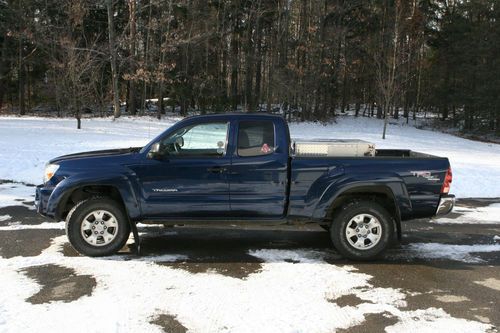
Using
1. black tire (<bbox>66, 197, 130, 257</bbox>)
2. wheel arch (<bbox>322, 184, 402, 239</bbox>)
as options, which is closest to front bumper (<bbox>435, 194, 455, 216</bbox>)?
wheel arch (<bbox>322, 184, 402, 239</bbox>)

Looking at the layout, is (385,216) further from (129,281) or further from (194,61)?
(194,61)

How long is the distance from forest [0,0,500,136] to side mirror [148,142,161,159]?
24.4 meters

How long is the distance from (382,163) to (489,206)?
5.51m

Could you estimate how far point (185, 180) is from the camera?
5.74 meters

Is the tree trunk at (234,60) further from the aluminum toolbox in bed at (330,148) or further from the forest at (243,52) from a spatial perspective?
the aluminum toolbox in bed at (330,148)

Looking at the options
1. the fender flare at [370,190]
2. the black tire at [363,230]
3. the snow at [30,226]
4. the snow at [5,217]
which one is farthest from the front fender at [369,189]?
the snow at [5,217]

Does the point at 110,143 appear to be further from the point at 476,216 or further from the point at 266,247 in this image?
the point at 476,216

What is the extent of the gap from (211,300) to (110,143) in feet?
47.7

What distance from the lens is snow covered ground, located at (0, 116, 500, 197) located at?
40.3ft

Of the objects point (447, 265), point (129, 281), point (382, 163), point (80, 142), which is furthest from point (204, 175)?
point (80, 142)

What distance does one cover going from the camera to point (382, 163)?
5750mm

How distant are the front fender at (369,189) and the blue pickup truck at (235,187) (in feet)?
0.04

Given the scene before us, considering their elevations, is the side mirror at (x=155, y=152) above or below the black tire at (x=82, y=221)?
above

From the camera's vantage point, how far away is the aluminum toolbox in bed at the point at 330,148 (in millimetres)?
6195
